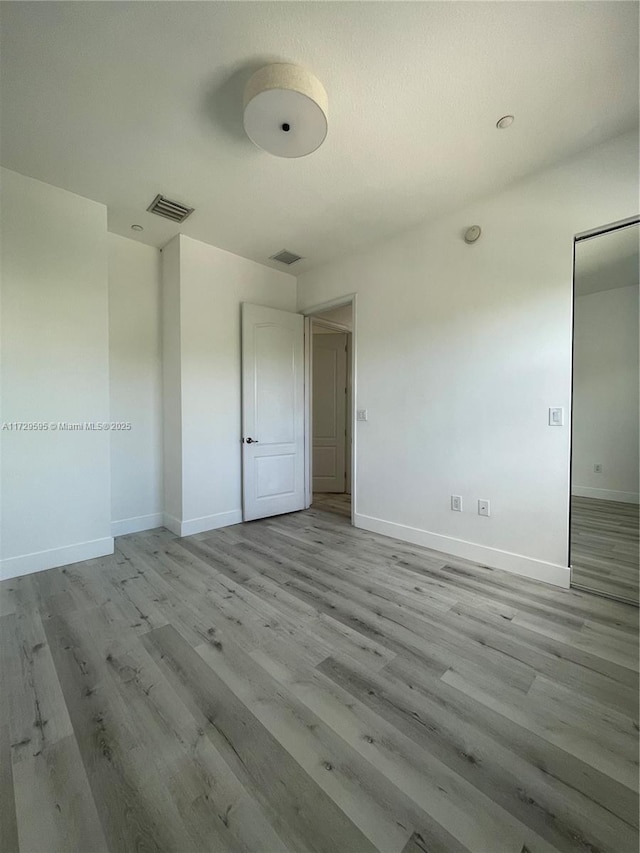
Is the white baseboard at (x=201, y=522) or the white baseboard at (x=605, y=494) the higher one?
the white baseboard at (x=605, y=494)

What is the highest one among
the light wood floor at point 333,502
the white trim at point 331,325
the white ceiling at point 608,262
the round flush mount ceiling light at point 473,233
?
the round flush mount ceiling light at point 473,233

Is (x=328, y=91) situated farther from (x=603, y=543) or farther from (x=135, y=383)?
(x=603, y=543)

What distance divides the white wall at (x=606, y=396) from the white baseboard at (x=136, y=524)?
3693mm

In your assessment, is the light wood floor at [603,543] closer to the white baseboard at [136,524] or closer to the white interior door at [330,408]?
the white interior door at [330,408]

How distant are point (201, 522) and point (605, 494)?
133 inches

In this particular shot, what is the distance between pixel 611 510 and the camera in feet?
7.95

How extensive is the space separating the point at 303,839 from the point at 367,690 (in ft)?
1.87

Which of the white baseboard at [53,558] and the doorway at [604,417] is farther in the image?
the white baseboard at [53,558]

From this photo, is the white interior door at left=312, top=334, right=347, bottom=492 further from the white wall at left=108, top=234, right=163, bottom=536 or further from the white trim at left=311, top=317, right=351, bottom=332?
the white wall at left=108, top=234, right=163, bottom=536

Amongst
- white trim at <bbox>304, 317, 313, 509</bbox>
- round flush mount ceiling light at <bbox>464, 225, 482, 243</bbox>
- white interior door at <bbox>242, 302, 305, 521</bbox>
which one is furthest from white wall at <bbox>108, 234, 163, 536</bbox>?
round flush mount ceiling light at <bbox>464, 225, 482, 243</bbox>

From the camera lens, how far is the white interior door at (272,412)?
3697 mm

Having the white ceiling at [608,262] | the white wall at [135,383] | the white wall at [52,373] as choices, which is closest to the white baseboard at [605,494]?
the white ceiling at [608,262]

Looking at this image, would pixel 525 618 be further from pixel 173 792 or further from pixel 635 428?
pixel 173 792

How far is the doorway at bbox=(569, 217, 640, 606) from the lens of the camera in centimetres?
223
